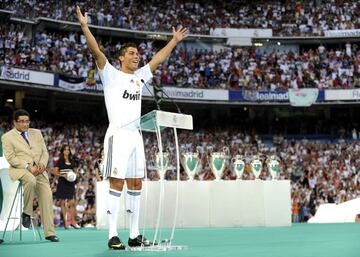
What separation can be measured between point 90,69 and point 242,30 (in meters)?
11.6

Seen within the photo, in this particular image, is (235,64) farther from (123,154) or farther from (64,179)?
(123,154)

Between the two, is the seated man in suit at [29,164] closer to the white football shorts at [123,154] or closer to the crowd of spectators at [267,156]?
the white football shorts at [123,154]

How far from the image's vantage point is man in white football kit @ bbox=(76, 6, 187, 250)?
6.81m

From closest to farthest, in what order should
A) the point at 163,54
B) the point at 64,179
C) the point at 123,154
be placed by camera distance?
the point at 123,154, the point at 163,54, the point at 64,179

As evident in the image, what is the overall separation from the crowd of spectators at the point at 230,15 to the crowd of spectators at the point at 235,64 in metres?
1.30

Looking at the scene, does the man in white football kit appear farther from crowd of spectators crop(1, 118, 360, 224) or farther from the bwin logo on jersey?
crowd of spectators crop(1, 118, 360, 224)

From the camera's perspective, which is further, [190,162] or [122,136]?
[190,162]

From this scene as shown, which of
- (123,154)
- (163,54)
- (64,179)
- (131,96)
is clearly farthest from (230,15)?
(123,154)

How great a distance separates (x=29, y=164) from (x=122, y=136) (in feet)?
8.13

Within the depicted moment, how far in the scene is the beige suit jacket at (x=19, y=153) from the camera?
882cm

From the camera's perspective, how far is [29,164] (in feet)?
29.0

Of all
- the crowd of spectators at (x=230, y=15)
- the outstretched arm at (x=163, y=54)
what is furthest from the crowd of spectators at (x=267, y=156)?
the outstretched arm at (x=163, y=54)

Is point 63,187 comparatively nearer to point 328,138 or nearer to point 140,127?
point 140,127

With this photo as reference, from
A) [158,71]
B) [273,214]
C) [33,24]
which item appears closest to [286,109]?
[158,71]
